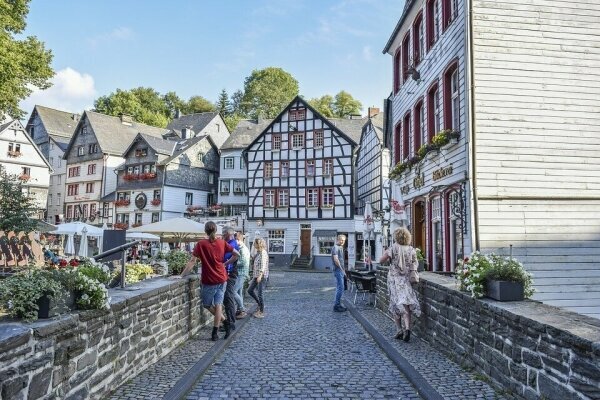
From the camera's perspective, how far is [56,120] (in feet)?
184

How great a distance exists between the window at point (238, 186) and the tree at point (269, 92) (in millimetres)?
20462

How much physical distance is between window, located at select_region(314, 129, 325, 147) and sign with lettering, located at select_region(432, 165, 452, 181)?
2411 centimetres

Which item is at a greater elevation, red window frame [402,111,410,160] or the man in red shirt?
red window frame [402,111,410,160]

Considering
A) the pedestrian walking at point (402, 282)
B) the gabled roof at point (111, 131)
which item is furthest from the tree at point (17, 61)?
the gabled roof at point (111, 131)

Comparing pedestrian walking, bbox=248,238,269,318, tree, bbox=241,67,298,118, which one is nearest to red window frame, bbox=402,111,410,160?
pedestrian walking, bbox=248,238,269,318

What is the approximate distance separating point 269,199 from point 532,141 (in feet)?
91.2

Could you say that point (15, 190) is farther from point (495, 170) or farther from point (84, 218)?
point (84, 218)

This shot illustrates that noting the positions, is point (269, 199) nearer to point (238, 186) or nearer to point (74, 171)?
point (238, 186)

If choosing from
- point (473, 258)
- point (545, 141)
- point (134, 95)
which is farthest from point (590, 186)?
point (134, 95)

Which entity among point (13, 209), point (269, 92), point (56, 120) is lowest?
point (13, 209)

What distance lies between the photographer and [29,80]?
20.1 m

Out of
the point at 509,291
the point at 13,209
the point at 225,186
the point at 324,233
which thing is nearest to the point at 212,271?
the point at 509,291

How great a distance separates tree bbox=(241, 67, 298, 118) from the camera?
6075 cm

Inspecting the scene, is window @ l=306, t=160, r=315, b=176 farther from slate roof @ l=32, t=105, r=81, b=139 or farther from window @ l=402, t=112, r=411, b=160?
slate roof @ l=32, t=105, r=81, b=139
